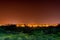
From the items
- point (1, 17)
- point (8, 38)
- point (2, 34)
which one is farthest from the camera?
point (1, 17)

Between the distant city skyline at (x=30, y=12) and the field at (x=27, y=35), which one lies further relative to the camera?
the distant city skyline at (x=30, y=12)

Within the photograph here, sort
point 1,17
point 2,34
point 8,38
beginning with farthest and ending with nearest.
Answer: point 1,17 → point 2,34 → point 8,38

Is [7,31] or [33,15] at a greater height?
[33,15]

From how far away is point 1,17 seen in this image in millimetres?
3916

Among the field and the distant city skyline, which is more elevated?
the distant city skyline

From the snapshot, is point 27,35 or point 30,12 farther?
point 30,12

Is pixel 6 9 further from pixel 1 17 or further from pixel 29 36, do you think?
pixel 29 36

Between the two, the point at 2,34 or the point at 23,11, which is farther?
the point at 23,11

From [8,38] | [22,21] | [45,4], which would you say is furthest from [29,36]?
[45,4]

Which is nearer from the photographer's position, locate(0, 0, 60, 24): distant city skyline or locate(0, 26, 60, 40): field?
locate(0, 26, 60, 40): field

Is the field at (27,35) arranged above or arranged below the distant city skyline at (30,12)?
below

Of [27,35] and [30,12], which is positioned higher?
[30,12]

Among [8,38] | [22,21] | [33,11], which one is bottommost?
[8,38]

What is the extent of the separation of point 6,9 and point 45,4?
1053mm
